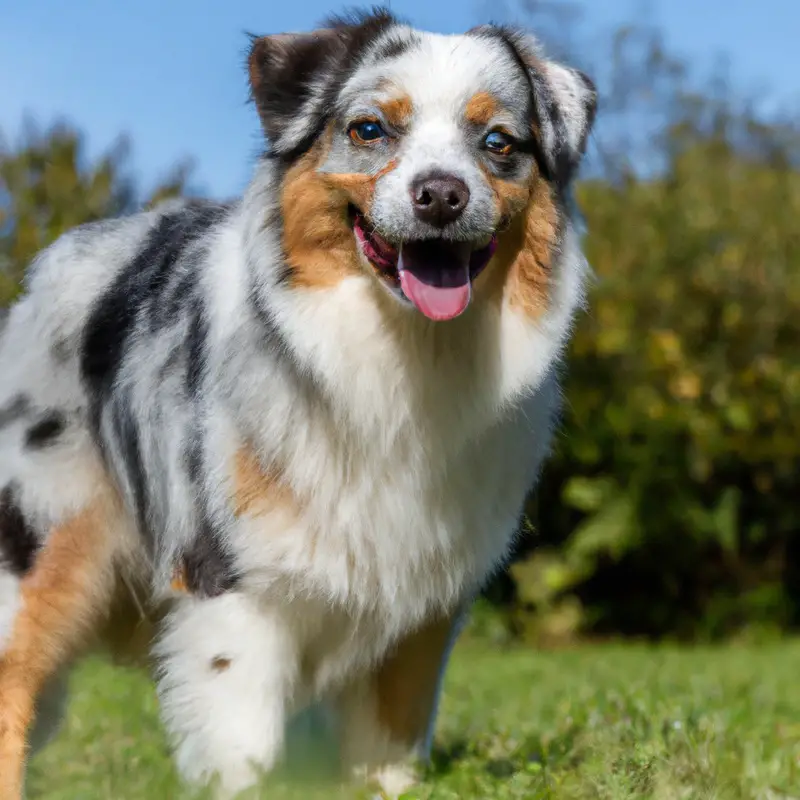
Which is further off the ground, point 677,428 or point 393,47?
point 393,47

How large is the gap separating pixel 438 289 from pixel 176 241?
143 cm

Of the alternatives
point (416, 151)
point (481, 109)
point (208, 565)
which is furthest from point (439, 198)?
point (208, 565)

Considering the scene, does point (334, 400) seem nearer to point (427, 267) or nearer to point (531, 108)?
point (427, 267)

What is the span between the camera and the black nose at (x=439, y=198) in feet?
12.7

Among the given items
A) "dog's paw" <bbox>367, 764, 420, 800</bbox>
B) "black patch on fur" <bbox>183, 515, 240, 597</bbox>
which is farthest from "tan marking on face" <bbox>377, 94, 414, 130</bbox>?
"dog's paw" <bbox>367, 764, 420, 800</bbox>

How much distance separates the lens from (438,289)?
159 inches

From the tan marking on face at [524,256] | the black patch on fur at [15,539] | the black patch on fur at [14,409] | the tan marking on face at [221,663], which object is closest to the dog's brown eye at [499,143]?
the tan marking on face at [524,256]

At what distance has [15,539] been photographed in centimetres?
467

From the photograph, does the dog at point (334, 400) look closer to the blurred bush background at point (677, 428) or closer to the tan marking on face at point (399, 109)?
the tan marking on face at point (399, 109)

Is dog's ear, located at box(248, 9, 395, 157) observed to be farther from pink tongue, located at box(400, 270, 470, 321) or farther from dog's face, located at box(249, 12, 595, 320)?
pink tongue, located at box(400, 270, 470, 321)

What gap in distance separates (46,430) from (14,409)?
184 mm

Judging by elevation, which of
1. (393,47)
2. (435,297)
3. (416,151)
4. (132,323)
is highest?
(393,47)

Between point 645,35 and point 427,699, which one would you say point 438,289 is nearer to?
point 427,699

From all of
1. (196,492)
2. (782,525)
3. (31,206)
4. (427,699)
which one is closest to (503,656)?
(782,525)
